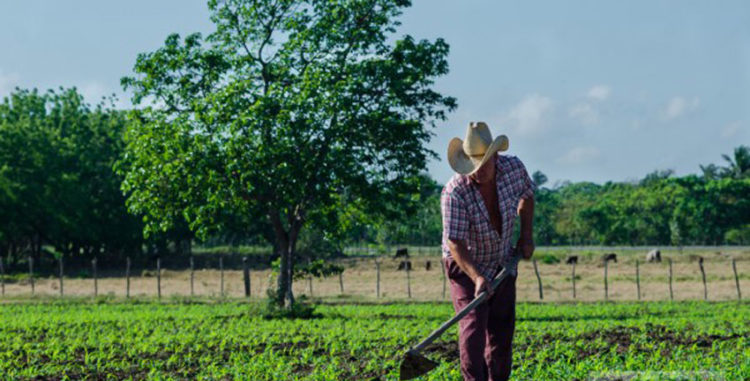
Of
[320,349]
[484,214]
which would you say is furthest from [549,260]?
[484,214]

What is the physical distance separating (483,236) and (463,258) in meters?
0.29

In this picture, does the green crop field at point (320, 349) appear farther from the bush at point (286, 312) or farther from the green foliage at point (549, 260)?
the green foliage at point (549, 260)

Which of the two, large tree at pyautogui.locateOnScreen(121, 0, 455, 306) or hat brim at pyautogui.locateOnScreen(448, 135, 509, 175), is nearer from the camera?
hat brim at pyautogui.locateOnScreen(448, 135, 509, 175)

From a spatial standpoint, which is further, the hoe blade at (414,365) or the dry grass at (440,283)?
the dry grass at (440,283)

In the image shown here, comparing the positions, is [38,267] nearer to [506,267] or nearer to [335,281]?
[335,281]

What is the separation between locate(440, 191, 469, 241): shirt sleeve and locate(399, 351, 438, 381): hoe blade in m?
1.07

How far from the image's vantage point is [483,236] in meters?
7.04

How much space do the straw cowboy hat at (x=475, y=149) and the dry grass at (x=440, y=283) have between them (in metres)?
22.8

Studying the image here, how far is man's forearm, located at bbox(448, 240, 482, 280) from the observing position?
22.4ft

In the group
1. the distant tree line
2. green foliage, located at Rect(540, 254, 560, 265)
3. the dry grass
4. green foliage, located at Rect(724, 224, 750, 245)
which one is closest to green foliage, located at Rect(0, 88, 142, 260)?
the distant tree line

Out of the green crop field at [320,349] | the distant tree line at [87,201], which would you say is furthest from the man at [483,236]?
the distant tree line at [87,201]

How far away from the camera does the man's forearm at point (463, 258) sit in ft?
22.4

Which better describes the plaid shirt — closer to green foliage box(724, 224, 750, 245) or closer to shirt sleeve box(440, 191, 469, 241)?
shirt sleeve box(440, 191, 469, 241)

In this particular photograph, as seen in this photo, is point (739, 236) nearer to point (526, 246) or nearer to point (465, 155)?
point (526, 246)
